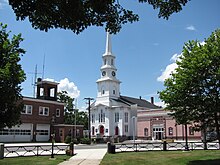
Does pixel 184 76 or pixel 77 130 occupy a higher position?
pixel 184 76

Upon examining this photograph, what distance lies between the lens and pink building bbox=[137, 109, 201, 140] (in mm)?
56312

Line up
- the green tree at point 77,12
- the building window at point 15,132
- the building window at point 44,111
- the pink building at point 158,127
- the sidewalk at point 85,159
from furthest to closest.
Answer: the pink building at point 158,127 < the building window at point 44,111 < the building window at point 15,132 < the sidewalk at point 85,159 < the green tree at point 77,12

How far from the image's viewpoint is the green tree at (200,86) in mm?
18734

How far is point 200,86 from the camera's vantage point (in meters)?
19.0

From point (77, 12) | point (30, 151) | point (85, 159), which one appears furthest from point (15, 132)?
point (77, 12)

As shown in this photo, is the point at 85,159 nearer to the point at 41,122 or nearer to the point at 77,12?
the point at 77,12

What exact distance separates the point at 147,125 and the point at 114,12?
56431mm

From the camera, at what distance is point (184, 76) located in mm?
19578

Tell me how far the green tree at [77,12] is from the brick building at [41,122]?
38.2 meters

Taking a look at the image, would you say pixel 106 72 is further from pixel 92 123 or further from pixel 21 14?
pixel 21 14

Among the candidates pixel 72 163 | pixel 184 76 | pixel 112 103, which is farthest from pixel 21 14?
pixel 112 103

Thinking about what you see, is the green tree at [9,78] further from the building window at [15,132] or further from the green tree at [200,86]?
the building window at [15,132]

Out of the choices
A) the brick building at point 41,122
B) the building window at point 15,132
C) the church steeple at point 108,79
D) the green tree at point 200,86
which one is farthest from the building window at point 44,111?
the green tree at point 200,86

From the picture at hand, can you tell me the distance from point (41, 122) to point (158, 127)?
2638cm
